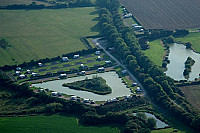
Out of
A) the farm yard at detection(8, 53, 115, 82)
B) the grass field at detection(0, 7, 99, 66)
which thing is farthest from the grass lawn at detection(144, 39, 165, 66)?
the grass field at detection(0, 7, 99, 66)

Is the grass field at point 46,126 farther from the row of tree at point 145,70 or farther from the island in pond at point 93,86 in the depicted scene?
the row of tree at point 145,70

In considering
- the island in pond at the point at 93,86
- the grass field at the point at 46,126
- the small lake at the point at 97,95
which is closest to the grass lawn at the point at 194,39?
the small lake at the point at 97,95

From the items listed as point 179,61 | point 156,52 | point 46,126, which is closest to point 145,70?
point 179,61

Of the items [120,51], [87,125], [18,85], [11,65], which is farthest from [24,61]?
[87,125]

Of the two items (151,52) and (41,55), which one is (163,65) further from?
(41,55)

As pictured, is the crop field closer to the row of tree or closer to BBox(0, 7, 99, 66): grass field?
the row of tree
